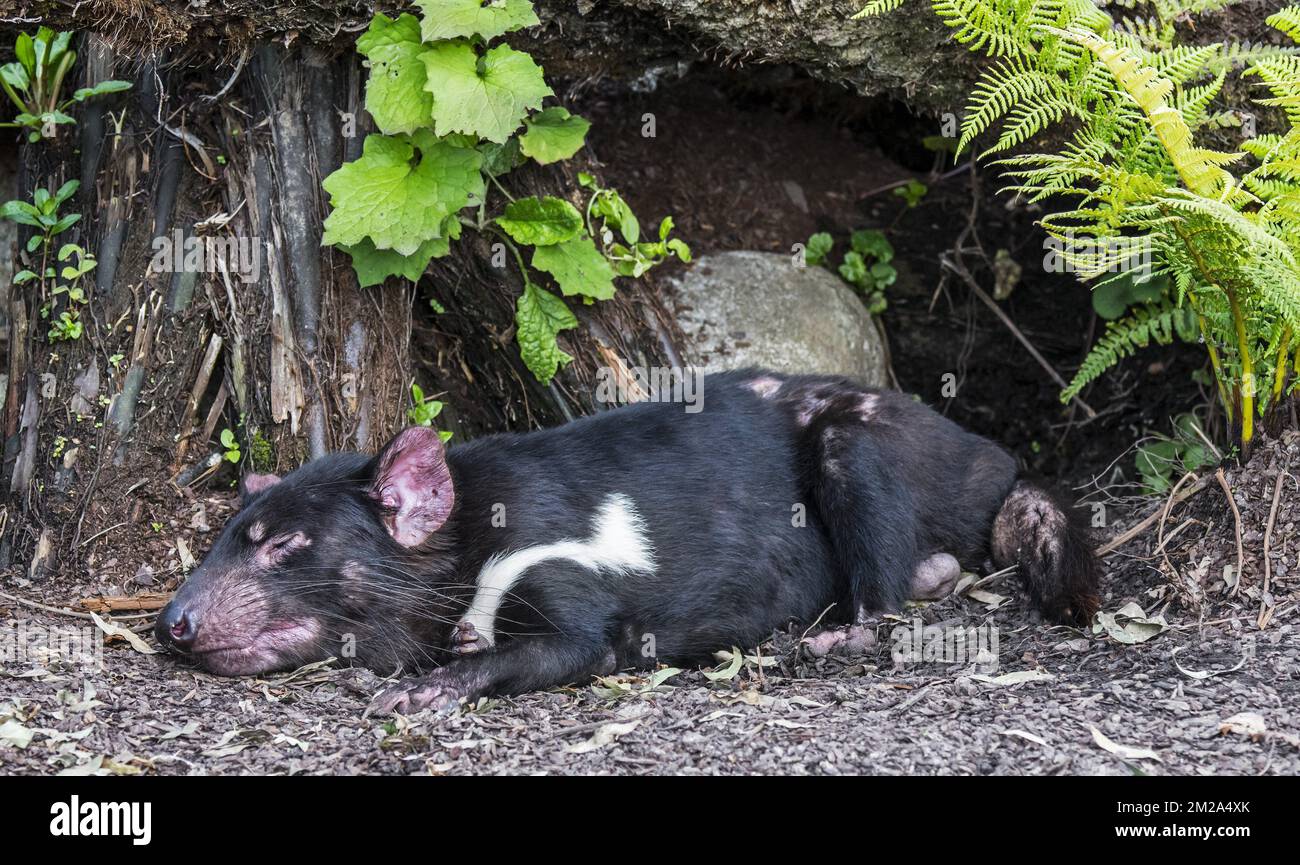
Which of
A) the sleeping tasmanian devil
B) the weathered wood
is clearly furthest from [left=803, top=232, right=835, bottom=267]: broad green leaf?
the sleeping tasmanian devil

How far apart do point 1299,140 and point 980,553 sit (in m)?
1.87

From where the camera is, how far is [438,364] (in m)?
5.94

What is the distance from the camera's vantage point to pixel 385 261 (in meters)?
5.11

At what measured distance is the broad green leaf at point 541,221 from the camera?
529 centimetres

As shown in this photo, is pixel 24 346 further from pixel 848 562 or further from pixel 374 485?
pixel 848 562

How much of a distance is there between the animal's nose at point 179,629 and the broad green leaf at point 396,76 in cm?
186

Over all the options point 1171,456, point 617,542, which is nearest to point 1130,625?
point 1171,456

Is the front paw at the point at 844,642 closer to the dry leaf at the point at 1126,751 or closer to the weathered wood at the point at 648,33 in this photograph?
the dry leaf at the point at 1126,751

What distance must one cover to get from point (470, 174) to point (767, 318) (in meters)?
2.00

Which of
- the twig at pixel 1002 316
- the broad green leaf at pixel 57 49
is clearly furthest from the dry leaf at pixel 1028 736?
the broad green leaf at pixel 57 49

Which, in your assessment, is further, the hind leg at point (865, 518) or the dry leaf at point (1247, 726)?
the hind leg at point (865, 518)

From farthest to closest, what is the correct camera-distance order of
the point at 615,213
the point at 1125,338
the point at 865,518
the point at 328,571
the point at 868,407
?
the point at 615,213
the point at 1125,338
the point at 868,407
the point at 865,518
the point at 328,571

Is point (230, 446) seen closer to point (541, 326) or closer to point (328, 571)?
point (328, 571)

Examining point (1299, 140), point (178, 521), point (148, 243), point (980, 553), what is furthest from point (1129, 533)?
point (148, 243)
